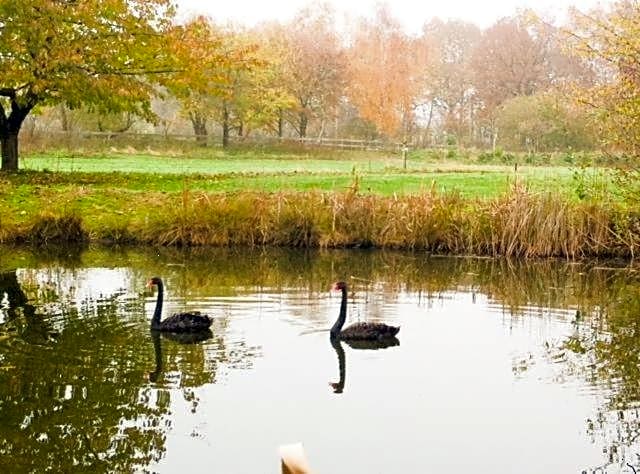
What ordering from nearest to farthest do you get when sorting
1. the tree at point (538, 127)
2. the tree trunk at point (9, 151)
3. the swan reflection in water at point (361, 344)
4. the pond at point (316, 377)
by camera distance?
the pond at point (316, 377)
the swan reflection in water at point (361, 344)
the tree trunk at point (9, 151)
the tree at point (538, 127)

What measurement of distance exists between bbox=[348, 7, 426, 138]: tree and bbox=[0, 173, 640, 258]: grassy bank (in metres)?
38.7

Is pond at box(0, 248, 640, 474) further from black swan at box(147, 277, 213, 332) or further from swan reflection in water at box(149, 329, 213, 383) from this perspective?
black swan at box(147, 277, 213, 332)

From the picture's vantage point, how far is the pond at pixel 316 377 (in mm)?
7867

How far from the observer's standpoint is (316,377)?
398 inches

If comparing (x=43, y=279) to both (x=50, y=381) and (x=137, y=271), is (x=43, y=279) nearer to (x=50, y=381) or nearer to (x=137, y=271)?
(x=137, y=271)

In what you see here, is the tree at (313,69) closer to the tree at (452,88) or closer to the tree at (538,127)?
the tree at (452,88)

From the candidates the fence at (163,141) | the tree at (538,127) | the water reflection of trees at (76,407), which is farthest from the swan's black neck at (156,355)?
the fence at (163,141)

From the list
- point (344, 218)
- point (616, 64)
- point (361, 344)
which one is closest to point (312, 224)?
point (344, 218)

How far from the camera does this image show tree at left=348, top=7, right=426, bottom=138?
5966cm

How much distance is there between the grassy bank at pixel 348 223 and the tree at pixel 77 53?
13.6ft

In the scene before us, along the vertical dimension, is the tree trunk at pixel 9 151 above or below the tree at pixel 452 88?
below

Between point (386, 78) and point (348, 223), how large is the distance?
40.6 m

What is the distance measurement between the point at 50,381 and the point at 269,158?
146 ft

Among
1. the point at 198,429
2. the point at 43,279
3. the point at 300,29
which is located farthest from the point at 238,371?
the point at 300,29
